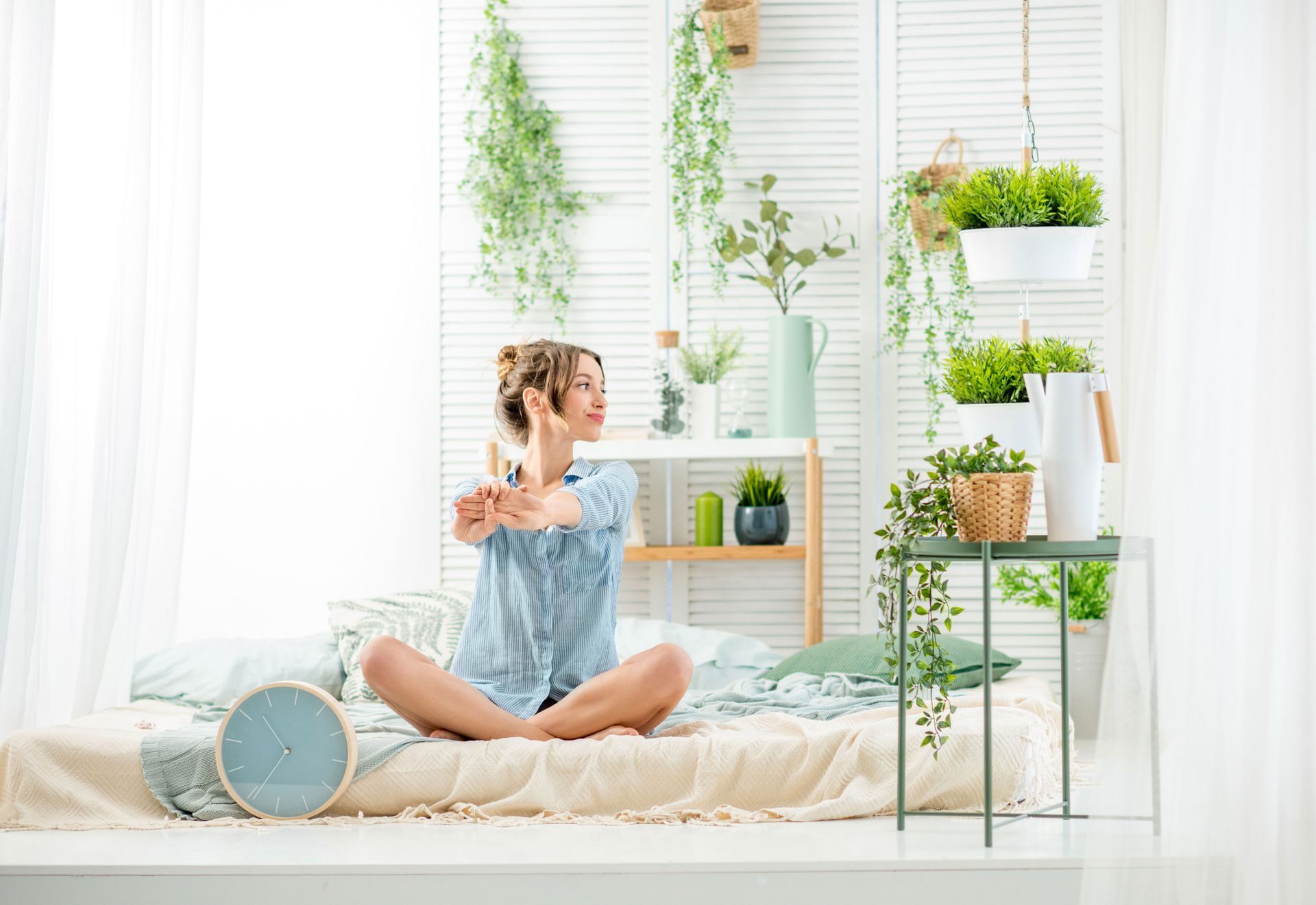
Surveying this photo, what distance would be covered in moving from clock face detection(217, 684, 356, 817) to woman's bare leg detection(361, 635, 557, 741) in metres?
0.16

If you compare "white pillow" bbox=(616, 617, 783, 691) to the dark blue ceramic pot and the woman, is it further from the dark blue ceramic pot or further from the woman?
the woman

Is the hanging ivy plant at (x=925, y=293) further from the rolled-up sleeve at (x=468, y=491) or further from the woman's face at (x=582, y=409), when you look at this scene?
the rolled-up sleeve at (x=468, y=491)

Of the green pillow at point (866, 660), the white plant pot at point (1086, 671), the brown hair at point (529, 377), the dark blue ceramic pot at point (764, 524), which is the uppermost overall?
the brown hair at point (529, 377)

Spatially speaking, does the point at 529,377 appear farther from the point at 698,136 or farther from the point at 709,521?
the point at 698,136

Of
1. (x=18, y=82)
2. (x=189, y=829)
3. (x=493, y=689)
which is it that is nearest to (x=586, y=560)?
(x=493, y=689)

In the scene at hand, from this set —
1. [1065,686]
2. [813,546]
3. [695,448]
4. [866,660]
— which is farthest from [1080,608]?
[1065,686]

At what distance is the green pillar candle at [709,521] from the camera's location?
3.80 m

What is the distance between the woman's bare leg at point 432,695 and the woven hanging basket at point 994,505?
844 mm

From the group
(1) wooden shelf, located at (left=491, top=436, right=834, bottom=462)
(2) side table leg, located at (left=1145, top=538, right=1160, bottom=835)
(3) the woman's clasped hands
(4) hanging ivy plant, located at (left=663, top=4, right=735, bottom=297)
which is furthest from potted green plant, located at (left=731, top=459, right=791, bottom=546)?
(2) side table leg, located at (left=1145, top=538, right=1160, bottom=835)

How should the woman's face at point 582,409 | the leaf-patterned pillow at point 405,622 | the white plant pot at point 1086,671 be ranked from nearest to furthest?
the woman's face at point 582,409, the leaf-patterned pillow at point 405,622, the white plant pot at point 1086,671

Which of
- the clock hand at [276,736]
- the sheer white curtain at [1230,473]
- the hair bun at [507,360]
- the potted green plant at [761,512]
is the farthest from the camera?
the potted green plant at [761,512]

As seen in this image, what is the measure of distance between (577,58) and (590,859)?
9.29 feet

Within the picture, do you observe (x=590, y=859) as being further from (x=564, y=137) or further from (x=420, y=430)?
(x=564, y=137)

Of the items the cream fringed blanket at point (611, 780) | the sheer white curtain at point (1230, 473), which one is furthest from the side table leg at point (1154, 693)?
the cream fringed blanket at point (611, 780)
